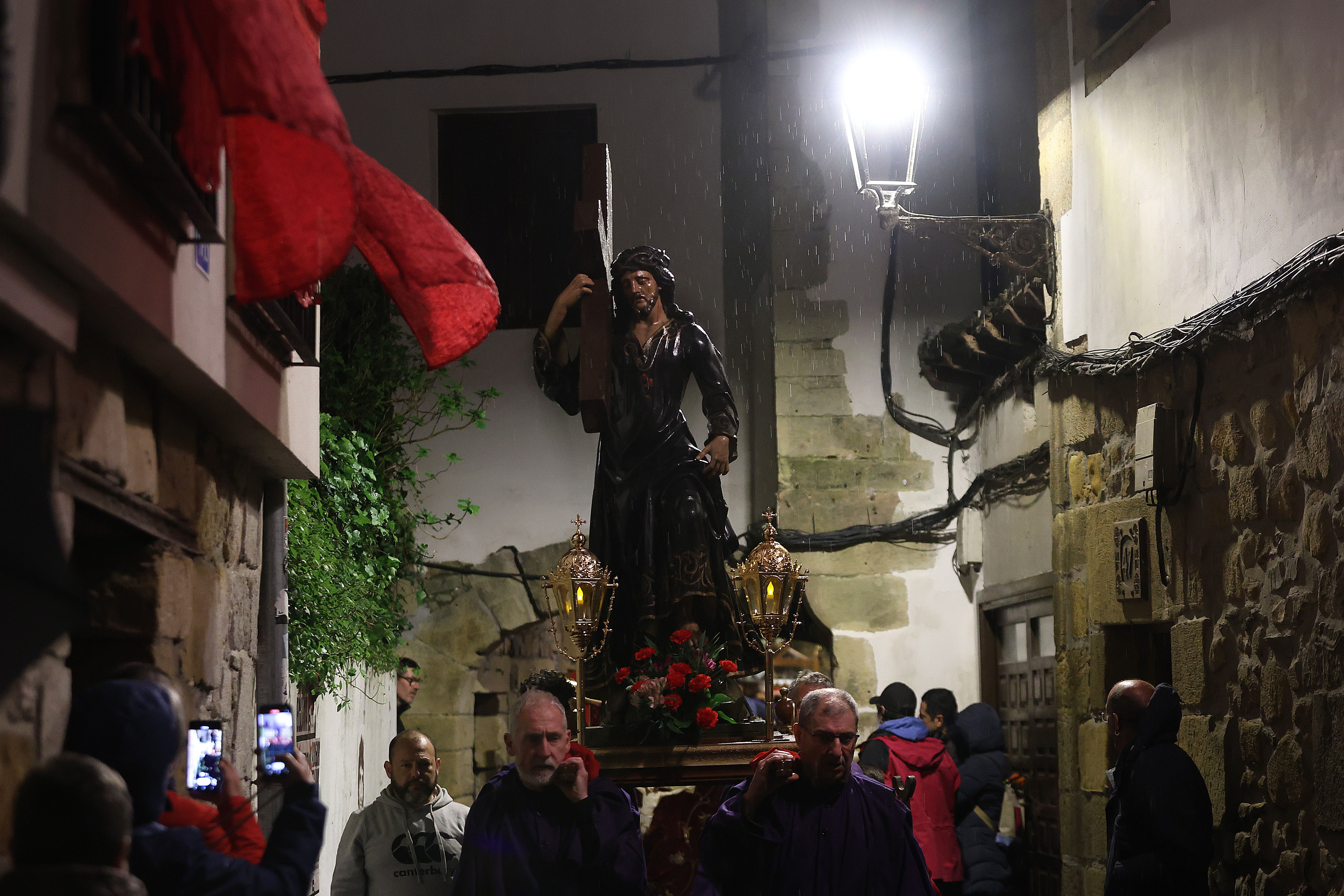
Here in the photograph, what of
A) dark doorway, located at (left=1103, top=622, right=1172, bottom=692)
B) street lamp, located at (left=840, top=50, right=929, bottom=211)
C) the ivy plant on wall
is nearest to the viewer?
the ivy plant on wall

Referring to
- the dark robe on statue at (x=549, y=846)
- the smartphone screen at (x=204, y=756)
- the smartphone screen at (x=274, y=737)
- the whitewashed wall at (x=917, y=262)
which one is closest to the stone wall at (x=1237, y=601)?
the whitewashed wall at (x=917, y=262)

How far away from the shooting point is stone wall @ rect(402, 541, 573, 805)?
932cm

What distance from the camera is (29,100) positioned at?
210 cm

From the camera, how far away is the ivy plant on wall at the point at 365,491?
20.0ft

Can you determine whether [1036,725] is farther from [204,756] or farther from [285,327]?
[204,756]

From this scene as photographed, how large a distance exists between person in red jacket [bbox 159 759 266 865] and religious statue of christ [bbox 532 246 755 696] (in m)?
2.68

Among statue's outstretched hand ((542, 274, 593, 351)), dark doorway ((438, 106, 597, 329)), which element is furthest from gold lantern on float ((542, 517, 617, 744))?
dark doorway ((438, 106, 597, 329))

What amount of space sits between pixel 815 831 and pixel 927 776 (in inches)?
111

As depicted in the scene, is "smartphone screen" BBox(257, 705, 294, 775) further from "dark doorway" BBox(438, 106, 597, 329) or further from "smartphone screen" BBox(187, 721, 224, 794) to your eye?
"dark doorway" BBox(438, 106, 597, 329)

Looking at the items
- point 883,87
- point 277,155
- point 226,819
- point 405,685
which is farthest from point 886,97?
point 226,819

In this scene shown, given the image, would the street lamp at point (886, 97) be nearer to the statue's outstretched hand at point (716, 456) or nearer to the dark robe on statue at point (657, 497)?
the dark robe on statue at point (657, 497)

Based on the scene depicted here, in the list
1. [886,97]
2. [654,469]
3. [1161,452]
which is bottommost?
[654,469]

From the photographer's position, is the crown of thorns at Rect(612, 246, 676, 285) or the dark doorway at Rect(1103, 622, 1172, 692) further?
the dark doorway at Rect(1103, 622, 1172, 692)

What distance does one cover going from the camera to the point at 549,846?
369 cm
